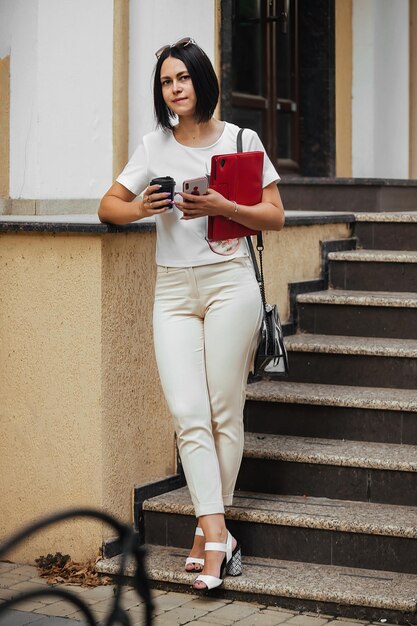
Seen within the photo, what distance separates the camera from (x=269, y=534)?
518 cm

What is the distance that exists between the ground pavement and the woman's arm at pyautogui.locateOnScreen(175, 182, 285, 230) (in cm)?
149

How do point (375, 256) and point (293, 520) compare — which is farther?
point (375, 256)

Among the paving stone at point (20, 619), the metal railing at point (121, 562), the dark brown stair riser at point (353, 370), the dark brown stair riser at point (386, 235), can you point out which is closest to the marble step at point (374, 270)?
the dark brown stair riser at point (386, 235)

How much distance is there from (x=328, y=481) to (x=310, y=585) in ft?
2.36

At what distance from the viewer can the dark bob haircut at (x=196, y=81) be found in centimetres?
464

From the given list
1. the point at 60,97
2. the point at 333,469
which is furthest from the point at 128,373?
the point at 60,97

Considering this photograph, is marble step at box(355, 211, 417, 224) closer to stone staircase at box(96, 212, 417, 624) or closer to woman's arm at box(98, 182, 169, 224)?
stone staircase at box(96, 212, 417, 624)

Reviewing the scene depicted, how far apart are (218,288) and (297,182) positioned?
3.43 metres

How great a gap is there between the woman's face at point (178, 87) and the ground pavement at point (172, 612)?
1.92 m

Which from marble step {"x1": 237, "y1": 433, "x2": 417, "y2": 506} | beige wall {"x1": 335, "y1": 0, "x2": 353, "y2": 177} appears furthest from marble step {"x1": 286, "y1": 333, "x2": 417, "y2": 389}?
beige wall {"x1": 335, "y1": 0, "x2": 353, "y2": 177}

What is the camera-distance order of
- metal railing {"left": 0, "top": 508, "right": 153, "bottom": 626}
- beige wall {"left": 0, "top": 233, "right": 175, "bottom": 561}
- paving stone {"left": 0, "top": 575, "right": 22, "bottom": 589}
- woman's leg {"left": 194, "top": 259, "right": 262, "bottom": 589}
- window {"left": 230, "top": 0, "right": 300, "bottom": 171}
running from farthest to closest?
window {"left": 230, "top": 0, "right": 300, "bottom": 171}
beige wall {"left": 0, "top": 233, "right": 175, "bottom": 561}
paving stone {"left": 0, "top": 575, "right": 22, "bottom": 589}
woman's leg {"left": 194, "top": 259, "right": 262, "bottom": 589}
metal railing {"left": 0, "top": 508, "right": 153, "bottom": 626}

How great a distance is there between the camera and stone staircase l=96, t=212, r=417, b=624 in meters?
4.88

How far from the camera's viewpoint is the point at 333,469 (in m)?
5.42

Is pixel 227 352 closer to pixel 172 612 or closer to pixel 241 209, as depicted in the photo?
pixel 241 209
